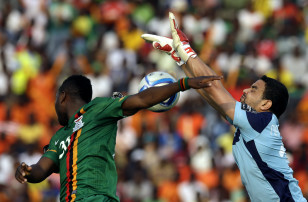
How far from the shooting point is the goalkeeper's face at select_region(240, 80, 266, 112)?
5.43 m

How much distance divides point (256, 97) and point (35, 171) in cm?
206

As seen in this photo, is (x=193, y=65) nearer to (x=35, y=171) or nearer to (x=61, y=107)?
(x=61, y=107)

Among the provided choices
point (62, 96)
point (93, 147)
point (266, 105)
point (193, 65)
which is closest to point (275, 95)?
point (266, 105)

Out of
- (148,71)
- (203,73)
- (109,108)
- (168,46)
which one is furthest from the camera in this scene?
(148,71)

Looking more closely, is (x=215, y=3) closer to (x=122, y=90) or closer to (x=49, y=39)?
(x=122, y=90)

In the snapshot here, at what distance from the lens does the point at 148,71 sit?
12.0m

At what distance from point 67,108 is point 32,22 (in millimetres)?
9226

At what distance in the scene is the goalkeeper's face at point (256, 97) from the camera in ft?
17.8

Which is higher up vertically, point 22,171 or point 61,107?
point 61,107

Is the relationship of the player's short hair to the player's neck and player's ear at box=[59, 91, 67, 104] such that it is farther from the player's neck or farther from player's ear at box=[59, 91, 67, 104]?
player's ear at box=[59, 91, 67, 104]

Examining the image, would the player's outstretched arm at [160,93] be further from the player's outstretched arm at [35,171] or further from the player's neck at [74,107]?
the player's outstretched arm at [35,171]

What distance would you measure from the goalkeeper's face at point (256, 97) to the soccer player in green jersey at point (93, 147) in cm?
84

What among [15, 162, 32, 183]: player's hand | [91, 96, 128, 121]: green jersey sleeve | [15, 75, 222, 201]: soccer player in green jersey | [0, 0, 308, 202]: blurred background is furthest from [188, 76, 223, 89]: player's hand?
[0, 0, 308, 202]: blurred background

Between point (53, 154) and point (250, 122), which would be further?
point (53, 154)
